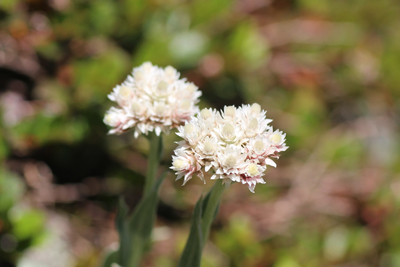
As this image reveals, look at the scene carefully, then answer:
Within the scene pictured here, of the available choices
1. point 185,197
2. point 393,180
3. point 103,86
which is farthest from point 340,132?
point 103,86

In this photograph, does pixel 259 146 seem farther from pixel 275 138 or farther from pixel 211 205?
pixel 211 205

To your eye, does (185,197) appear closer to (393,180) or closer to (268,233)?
(268,233)

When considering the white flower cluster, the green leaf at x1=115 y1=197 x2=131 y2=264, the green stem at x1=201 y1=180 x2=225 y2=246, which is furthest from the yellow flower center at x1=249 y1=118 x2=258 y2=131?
the green leaf at x1=115 y1=197 x2=131 y2=264

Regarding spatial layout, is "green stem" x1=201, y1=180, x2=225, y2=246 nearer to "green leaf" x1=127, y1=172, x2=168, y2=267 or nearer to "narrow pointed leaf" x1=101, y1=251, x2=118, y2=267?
"green leaf" x1=127, y1=172, x2=168, y2=267

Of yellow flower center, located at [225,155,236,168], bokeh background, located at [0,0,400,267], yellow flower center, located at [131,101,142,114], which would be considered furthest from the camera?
bokeh background, located at [0,0,400,267]

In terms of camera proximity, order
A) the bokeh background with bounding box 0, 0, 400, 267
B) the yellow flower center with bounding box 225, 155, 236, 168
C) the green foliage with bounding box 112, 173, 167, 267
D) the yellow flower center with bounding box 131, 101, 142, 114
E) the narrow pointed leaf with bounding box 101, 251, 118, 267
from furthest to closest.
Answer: the bokeh background with bounding box 0, 0, 400, 267, the narrow pointed leaf with bounding box 101, 251, 118, 267, the green foliage with bounding box 112, 173, 167, 267, the yellow flower center with bounding box 131, 101, 142, 114, the yellow flower center with bounding box 225, 155, 236, 168

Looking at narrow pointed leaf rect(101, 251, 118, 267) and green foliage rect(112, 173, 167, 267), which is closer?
green foliage rect(112, 173, 167, 267)

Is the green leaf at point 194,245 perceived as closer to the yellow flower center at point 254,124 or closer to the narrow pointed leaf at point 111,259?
the yellow flower center at point 254,124
